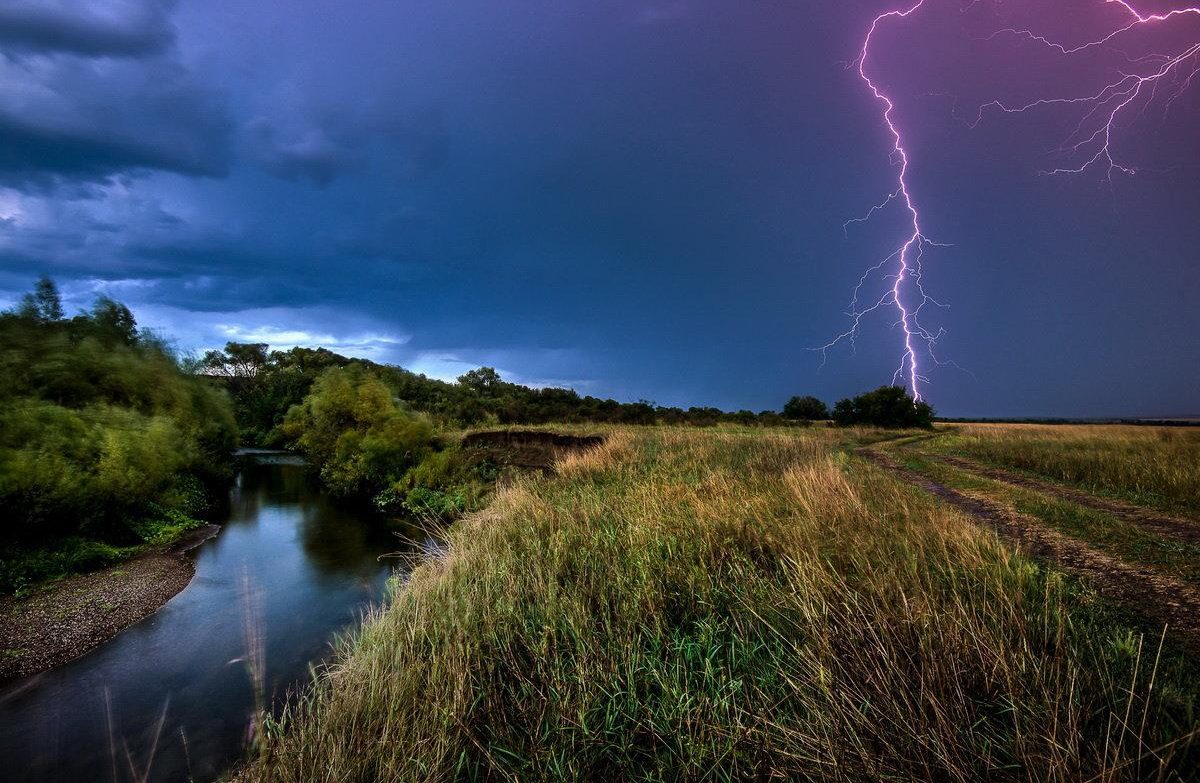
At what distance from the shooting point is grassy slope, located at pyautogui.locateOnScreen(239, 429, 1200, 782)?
2.34 m

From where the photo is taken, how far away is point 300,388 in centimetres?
5594

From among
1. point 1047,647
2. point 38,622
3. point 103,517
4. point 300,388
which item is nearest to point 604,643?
point 1047,647

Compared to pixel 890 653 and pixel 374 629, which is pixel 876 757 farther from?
pixel 374 629

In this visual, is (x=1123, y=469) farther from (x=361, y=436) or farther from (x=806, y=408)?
(x=806, y=408)

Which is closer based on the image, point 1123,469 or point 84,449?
point 1123,469

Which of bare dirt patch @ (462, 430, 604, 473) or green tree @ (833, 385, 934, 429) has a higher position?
green tree @ (833, 385, 934, 429)

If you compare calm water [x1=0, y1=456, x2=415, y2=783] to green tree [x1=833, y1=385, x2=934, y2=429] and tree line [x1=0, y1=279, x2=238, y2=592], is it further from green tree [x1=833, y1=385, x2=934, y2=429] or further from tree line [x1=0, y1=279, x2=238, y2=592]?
green tree [x1=833, y1=385, x2=934, y2=429]

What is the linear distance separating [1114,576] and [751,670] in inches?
183

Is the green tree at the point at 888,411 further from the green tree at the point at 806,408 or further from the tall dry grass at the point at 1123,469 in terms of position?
the tall dry grass at the point at 1123,469

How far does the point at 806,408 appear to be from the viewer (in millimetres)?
54188

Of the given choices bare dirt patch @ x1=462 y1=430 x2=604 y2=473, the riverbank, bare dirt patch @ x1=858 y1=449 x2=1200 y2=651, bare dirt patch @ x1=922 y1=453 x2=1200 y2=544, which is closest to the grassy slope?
bare dirt patch @ x1=858 y1=449 x2=1200 y2=651

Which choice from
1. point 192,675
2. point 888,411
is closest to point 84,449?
point 192,675

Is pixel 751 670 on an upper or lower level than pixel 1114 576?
lower

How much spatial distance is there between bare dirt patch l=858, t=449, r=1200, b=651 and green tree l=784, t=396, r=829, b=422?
159ft
